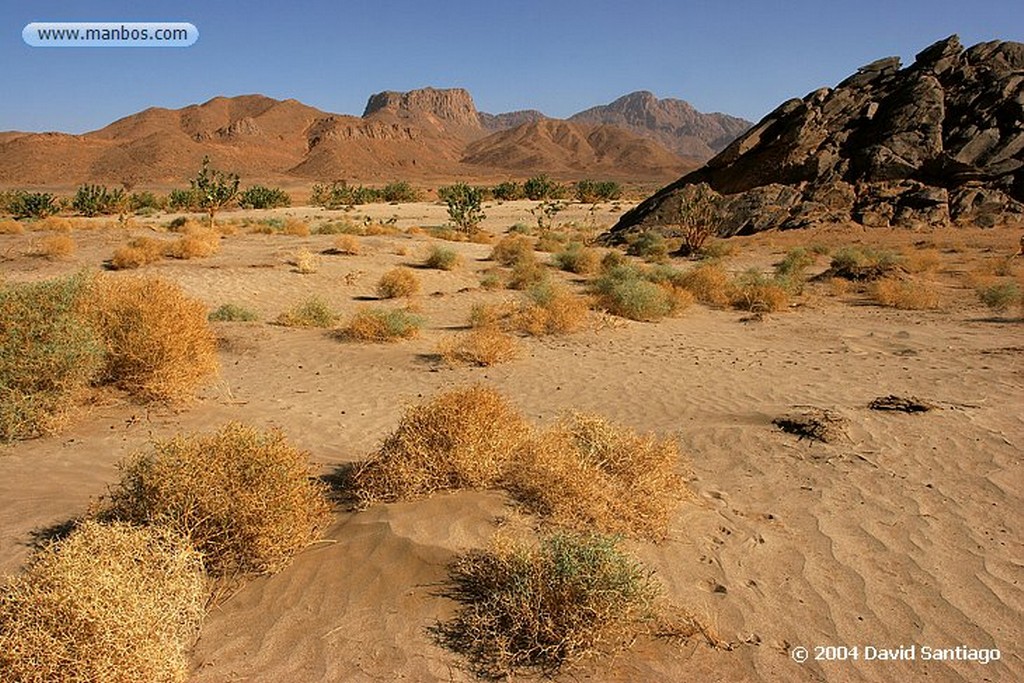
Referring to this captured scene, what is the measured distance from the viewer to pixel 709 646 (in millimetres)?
3156

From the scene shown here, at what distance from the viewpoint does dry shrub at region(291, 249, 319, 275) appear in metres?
14.8

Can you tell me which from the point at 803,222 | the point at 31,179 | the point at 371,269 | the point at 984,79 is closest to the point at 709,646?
the point at 371,269

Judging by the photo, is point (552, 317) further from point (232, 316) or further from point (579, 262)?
point (579, 262)

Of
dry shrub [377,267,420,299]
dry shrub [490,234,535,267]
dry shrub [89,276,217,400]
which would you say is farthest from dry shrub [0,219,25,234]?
dry shrub [89,276,217,400]

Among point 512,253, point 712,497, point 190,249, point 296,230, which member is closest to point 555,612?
point 712,497

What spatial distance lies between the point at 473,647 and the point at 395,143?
12607cm

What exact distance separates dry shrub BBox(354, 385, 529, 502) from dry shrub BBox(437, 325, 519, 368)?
4.26 metres

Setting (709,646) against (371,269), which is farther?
(371,269)

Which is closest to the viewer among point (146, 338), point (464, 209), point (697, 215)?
point (146, 338)

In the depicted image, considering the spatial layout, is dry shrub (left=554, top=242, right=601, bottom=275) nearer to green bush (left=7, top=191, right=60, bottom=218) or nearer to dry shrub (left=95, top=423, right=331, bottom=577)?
dry shrub (left=95, top=423, right=331, bottom=577)

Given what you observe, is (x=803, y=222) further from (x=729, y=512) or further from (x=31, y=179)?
(x=31, y=179)

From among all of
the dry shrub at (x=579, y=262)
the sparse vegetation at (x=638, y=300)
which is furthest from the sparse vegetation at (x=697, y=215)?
the sparse vegetation at (x=638, y=300)

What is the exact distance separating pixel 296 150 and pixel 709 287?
4280 inches

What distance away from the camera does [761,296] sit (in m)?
13.1
